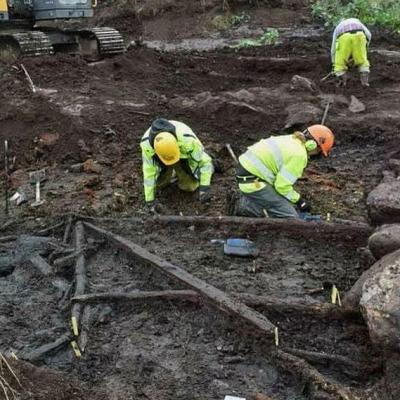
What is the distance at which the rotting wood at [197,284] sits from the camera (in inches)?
187

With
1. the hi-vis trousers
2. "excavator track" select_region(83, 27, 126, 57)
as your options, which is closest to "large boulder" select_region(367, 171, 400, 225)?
the hi-vis trousers

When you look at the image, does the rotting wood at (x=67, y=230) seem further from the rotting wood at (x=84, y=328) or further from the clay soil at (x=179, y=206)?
the rotting wood at (x=84, y=328)

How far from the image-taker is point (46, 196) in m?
8.65

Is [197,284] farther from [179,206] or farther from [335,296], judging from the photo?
[179,206]

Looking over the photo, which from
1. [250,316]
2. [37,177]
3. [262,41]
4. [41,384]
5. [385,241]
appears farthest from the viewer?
[262,41]

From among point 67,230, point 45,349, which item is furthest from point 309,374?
point 67,230

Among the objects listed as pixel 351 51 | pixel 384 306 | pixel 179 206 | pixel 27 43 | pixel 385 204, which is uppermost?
pixel 27 43

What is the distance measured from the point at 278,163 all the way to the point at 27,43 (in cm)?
927

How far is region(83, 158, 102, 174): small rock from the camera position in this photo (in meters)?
9.27

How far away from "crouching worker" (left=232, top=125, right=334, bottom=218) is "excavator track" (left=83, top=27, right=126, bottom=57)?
9.34 meters

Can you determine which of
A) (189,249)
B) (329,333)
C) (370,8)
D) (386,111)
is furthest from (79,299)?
(370,8)

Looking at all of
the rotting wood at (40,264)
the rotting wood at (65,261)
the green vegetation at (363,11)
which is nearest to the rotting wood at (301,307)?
the rotting wood at (65,261)

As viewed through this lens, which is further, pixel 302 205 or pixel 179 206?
pixel 179 206

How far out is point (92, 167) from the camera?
930cm
